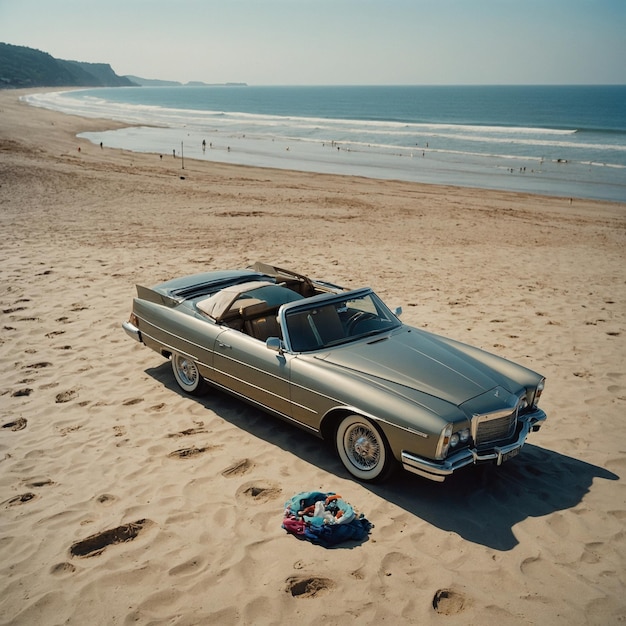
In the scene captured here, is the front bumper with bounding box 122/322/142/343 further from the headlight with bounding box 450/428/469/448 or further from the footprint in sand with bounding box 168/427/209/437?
the headlight with bounding box 450/428/469/448

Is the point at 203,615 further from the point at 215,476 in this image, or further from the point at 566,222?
the point at 566,222

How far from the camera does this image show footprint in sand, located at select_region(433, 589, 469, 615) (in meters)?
3.84

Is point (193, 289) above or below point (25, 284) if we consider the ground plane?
above

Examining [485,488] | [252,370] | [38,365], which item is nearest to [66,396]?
[38,365]

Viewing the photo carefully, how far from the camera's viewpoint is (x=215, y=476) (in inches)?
209

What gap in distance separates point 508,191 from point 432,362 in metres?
24.5

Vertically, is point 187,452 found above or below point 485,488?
below

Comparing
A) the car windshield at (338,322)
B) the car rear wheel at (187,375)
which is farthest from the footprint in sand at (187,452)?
the car windshield at (338,322)

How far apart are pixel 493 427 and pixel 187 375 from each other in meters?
3.61

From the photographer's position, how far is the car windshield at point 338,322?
586cm

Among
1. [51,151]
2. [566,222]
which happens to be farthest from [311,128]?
[566,222]

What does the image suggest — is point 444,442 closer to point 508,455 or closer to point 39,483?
point 508,455

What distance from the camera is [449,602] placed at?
3.91m

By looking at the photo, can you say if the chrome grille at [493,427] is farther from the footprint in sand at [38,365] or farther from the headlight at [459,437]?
the footprint in sand at [38,365]
